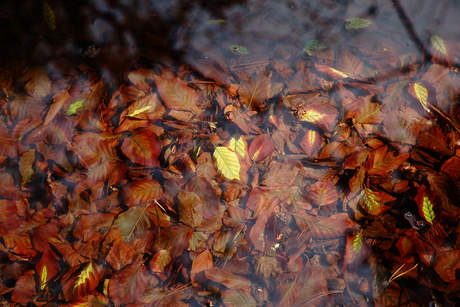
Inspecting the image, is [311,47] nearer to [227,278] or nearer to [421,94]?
[421,94]

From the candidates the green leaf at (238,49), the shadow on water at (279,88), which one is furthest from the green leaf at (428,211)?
the green leaf at (238,49)

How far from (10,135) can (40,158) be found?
0.15 meters


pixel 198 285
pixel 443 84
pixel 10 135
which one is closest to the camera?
pixel 198 285

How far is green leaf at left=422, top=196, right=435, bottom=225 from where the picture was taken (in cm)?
98

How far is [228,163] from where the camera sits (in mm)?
996

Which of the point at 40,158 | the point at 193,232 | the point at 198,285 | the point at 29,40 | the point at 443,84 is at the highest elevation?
the point at 29,40

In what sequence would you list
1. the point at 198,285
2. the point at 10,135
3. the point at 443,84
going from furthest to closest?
the point at 443,84
the point at 10,135
the point at 198,285

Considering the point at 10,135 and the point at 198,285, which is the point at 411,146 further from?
the point at 10,135

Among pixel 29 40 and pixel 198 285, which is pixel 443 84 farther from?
pixel 29 40

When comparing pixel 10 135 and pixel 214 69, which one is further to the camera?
pixel 214 69

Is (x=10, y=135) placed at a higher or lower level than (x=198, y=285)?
higher

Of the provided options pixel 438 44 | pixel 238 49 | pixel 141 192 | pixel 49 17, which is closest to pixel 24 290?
pixel 141 192

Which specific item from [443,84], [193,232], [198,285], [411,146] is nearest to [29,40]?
[193,232]

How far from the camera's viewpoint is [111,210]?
101cm
